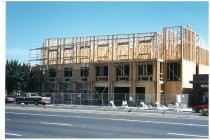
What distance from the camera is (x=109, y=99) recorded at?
45000mm

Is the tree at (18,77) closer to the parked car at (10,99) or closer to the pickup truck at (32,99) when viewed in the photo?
the parked car at (10,99)

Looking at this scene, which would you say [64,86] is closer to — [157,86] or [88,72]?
[88,72]

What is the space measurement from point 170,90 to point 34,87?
69.5ft

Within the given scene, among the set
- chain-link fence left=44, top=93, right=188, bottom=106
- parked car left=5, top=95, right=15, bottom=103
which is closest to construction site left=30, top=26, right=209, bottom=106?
chain-link fence left=44, top=93, right=188, bottom=106

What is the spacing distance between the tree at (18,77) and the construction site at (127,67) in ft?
7.80

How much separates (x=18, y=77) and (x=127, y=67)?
1665cm

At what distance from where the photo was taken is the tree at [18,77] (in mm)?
54553

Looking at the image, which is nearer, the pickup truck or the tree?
the pickup truck

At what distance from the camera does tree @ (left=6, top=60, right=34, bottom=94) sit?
Result: 179 feet

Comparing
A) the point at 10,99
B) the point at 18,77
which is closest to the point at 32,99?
the point at 10,99

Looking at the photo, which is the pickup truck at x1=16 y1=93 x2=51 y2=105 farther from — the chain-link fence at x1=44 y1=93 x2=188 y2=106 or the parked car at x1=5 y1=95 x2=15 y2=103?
the parked car at x1=5 y1=95 x2=15 y2=103

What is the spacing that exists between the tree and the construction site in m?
2.38

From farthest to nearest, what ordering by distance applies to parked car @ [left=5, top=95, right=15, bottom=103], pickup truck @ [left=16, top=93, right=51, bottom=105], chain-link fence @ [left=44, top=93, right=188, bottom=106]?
parked car @ [left=5, top=95, right=15, bottom=103]
pickup truck @ [left=16, top=93, right=51, bottom=105]
chain-link fence @ [left=44, top=93, right=188, bottom=106]

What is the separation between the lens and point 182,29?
146 feet
